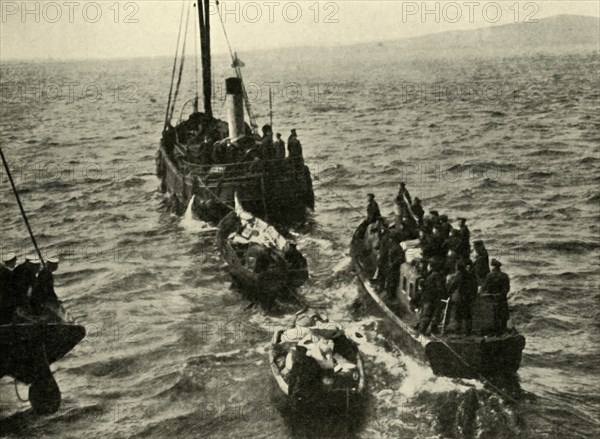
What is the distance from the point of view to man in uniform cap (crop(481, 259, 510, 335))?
1287cm

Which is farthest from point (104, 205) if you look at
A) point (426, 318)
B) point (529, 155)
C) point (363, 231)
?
point (529, 155)

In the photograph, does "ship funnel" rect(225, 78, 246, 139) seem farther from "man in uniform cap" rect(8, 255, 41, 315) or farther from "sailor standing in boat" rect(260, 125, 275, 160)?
"man in uniform cap" rect(8, 255, 41, 315)

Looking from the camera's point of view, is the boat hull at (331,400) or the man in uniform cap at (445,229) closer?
the boat hull at (331,400)

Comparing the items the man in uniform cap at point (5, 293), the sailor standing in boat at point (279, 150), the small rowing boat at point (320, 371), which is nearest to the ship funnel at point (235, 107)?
the sailor standing in boat at point (279, 150)

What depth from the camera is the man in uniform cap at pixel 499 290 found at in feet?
42.2

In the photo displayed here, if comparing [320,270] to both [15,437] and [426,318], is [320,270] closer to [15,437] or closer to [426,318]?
[426,318]

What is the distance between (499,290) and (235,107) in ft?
53.2

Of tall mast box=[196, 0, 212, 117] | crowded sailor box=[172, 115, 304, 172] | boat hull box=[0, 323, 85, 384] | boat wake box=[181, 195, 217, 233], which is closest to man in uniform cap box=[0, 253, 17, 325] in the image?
boat hull box=[0, 323, 85, 384]

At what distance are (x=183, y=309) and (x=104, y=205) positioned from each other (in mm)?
13367

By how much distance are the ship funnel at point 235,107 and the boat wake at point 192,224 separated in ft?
11.6

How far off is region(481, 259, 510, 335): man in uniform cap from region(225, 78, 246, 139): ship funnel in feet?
52.1

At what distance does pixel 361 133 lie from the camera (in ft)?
158

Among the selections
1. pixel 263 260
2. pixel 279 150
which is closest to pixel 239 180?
pixel 279 150

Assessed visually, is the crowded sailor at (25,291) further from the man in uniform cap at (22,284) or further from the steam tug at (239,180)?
the steam tug at (239,180)
